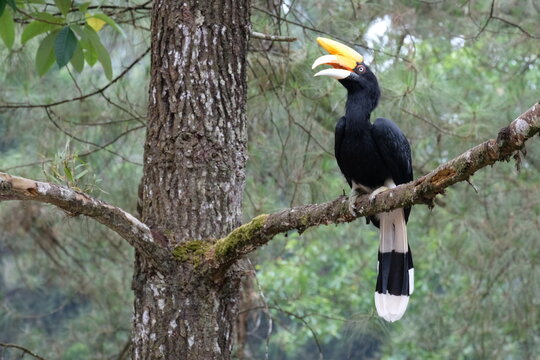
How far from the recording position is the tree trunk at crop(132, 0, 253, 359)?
7.91 ft

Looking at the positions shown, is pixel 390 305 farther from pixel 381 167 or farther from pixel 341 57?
Answer: pixel 341 57

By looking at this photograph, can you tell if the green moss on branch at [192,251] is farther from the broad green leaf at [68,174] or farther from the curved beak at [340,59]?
the curved beak at [340,59]

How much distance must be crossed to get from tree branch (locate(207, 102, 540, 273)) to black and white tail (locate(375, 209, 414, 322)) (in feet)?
1.85

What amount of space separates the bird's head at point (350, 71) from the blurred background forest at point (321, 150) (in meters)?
0.33

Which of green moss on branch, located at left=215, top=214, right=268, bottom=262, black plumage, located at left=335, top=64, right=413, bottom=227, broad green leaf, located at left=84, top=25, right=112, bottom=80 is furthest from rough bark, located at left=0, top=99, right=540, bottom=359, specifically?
broad green leaf, located at left=84, top=25, right=112, bottom=80

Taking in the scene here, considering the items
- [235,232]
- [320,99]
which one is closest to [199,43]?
[235,232]

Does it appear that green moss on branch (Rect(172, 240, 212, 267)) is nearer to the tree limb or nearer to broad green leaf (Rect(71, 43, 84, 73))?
the tree limb

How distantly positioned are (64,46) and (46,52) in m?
0.19

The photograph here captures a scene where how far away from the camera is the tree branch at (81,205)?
2.03 m

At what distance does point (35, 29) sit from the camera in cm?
266

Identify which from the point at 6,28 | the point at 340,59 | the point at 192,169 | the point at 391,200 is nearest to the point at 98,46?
the point at 6,28

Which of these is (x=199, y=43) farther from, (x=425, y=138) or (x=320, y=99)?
(x=425, y=138)

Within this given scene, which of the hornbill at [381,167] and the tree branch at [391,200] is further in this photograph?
the hornbill at [381,167]

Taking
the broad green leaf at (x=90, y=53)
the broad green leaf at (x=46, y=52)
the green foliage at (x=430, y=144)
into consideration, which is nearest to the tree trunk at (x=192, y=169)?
the broad green leaf at (x=90, y=53)
